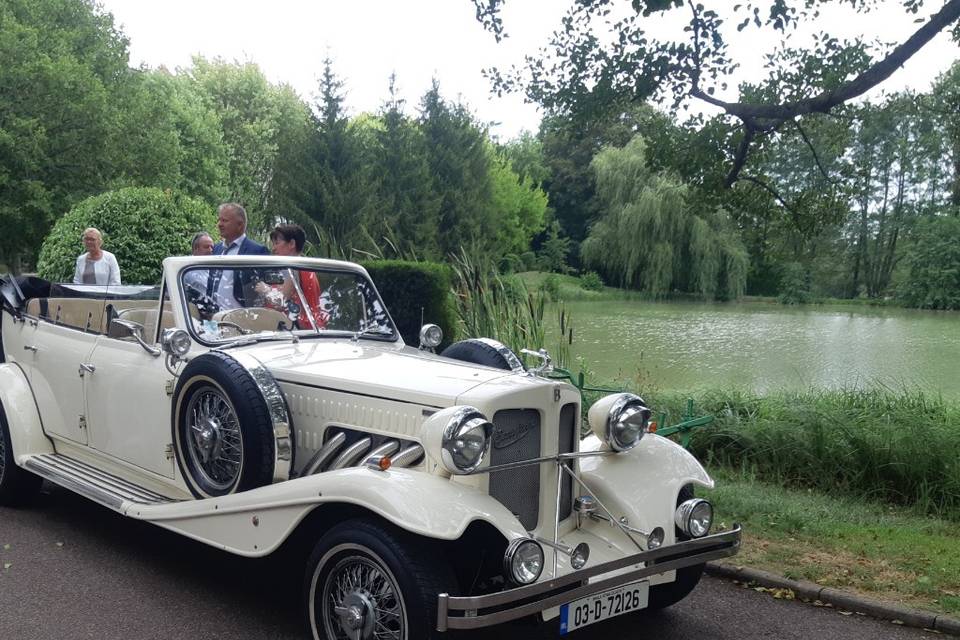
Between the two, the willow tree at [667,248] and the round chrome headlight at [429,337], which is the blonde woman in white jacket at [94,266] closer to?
the round chrome headlight at [429,337]

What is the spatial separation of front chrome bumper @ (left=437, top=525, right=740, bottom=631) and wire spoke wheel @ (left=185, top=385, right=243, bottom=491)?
1.56m

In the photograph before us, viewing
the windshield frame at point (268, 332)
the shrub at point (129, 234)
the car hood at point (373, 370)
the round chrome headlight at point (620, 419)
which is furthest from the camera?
the shrub at point (129, 234)

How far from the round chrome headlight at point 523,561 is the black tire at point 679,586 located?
125 cm

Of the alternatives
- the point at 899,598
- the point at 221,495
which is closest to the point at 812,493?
the point at 899,598

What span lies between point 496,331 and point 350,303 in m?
4.80

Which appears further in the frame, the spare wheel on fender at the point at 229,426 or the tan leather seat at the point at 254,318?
the tan leather seat at the point at 254,318

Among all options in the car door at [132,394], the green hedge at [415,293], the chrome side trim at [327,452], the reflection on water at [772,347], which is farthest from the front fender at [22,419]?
the reflection on water at [772,347]

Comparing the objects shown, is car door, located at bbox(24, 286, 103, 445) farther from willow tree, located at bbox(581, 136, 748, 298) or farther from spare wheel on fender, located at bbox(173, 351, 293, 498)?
willow tree, located at bbox(581, 136, 748, 298)

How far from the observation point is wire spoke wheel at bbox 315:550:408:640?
11.0ft

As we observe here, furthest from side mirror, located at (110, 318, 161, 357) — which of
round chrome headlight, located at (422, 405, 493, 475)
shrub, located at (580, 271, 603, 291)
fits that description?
shrub, located at (580, 271, 603, 291)

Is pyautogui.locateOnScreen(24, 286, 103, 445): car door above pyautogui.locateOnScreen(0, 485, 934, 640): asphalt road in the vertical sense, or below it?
above

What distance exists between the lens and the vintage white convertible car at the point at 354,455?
3400 mm

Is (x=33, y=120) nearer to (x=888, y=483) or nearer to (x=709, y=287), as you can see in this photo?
(x=709, y=287)

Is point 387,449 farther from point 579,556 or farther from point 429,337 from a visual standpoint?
point 429,337
